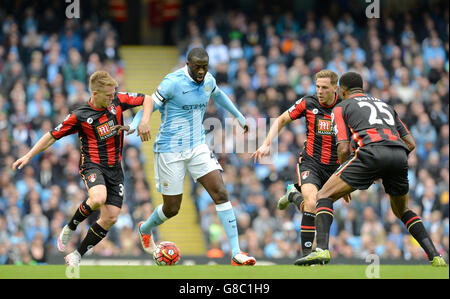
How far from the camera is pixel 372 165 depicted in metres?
8.55

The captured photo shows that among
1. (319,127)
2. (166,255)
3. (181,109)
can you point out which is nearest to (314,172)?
(319,127)

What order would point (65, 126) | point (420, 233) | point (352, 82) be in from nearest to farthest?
1. point (352, 82)
2. point (420, 233)
3. point (65, 126)

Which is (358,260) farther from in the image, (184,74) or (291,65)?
(291,65)

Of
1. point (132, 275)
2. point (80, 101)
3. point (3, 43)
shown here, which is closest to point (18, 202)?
point (80, 101)

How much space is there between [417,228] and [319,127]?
1917 millimetres

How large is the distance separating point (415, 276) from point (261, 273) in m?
1.67

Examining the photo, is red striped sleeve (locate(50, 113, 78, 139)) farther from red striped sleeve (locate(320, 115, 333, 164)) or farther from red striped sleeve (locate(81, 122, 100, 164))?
red striped sleeve (locate(320, 115, 333, 164))

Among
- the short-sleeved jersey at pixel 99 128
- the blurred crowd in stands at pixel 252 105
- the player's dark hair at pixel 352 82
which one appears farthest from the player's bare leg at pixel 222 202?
the blurred crowd in stands at pixel 252 105

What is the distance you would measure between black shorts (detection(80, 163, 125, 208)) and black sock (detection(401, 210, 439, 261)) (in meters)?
3.74

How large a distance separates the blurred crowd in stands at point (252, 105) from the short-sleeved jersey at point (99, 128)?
624 centimetres

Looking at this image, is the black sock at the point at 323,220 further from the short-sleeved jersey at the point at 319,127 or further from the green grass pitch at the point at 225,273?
the short-sleeved jersey at the point at 319,127

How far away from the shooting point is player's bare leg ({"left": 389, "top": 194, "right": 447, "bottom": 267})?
918 cm

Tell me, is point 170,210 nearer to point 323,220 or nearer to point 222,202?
point 222,202

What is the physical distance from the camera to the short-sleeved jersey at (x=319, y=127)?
10.2 metres
